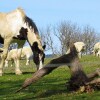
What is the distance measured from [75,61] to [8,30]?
10.9m

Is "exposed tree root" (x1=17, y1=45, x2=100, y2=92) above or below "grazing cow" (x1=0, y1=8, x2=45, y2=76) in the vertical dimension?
below

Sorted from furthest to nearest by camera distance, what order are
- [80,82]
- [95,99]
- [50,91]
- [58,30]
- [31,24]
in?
[58,30], [31,24], [50,91], [80,82], [95,99]

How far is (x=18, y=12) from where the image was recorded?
76.3ft

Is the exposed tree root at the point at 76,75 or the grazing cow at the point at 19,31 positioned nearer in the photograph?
the exposed tree root at the point at 76,75

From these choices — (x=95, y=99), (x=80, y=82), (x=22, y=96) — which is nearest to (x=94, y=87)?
(x=80, y=82)

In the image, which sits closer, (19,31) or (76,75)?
(76,75)

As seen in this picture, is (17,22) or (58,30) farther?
(58,30)

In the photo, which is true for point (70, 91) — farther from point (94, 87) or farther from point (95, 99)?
point (95, 99)

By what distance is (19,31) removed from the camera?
22.8m

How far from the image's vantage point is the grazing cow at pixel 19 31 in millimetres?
22031

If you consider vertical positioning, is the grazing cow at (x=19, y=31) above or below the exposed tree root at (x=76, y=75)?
above

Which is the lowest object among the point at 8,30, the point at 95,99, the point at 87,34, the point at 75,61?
the point at 95,99

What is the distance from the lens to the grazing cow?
2203cm

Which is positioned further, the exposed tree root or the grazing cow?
the grazing cow
